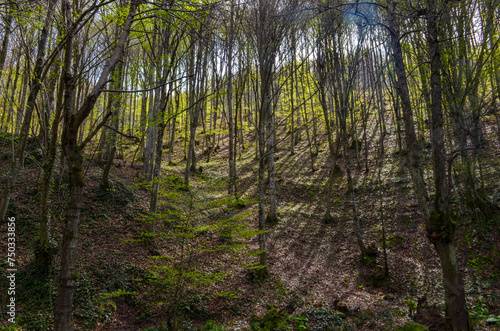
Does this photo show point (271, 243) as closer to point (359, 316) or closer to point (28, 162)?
point (359, 316)

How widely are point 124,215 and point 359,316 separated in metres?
8.38

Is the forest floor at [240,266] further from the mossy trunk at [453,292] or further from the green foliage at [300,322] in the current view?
the mossy trunk at [453,292]

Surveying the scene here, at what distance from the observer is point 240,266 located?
22.8 ft

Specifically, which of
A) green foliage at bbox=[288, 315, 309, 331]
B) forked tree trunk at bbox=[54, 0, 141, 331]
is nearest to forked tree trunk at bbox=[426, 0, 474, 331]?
green foliage at bbox=[288, 315, 309, 331]

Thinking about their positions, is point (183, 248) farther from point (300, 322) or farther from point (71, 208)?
point (71, 208)

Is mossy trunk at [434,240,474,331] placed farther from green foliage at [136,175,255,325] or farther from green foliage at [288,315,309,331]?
green foliage at [136,175,255,325]

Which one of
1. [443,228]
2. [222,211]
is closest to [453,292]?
[443,228]

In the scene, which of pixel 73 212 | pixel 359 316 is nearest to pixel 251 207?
pixel 359 316

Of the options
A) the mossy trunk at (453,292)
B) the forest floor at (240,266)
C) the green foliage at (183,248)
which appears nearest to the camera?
the mossy trunk at (453,292)

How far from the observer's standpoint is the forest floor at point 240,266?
5840 mm

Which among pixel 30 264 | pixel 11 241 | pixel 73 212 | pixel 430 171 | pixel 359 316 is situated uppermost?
pixel 430 171

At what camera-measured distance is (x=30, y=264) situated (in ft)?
20.4

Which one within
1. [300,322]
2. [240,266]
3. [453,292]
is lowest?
[300,322]

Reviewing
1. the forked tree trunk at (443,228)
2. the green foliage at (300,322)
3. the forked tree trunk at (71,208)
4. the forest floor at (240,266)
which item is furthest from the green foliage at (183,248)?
Result: the forked tree trunk at (443,228)
